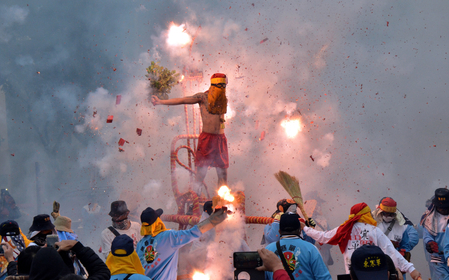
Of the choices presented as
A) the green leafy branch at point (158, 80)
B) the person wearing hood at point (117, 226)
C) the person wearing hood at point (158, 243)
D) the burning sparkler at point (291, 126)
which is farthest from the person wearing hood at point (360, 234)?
the burning sparkler at point (291, 126)

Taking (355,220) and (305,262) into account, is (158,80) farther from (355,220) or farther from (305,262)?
(305,262)

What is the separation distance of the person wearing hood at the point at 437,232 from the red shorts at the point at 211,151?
301 centimetres

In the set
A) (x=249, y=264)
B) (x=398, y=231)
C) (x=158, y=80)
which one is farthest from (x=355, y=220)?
(x=158, y=80)

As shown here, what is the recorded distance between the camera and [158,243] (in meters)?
3.73

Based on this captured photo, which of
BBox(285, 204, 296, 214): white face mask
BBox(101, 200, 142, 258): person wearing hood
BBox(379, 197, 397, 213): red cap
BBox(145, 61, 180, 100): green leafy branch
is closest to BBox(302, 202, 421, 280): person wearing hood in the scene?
BBox(379, 197, 397, 213): red cap

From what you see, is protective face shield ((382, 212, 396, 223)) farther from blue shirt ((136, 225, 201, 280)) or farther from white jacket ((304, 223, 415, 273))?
blue shirt ((136, 225, 201, 280))

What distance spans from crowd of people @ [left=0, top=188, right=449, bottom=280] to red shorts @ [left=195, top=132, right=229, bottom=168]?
3.83 ft

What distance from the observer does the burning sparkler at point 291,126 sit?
29.1 feet

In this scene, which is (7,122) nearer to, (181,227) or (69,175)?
(69,175)

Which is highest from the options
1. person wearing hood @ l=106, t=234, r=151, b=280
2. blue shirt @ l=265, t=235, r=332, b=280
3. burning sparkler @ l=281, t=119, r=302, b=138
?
burning sparkler @ l=281, t=119, r=302, b=138

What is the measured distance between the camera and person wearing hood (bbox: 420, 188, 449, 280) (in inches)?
189

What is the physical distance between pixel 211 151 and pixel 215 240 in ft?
4.68

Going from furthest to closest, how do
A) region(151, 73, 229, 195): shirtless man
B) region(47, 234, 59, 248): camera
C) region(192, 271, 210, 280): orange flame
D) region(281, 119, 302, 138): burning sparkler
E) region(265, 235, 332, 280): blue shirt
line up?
region(281, 119, 302, 138): burning sparkler, region(151, 73, 229, 195): shirtless man, region(192, 271, 210, 280): orange flame, region(265, 235, 332, 280): blue shirt, region(47, 234, 59, 248): camera

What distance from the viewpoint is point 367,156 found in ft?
29.6
